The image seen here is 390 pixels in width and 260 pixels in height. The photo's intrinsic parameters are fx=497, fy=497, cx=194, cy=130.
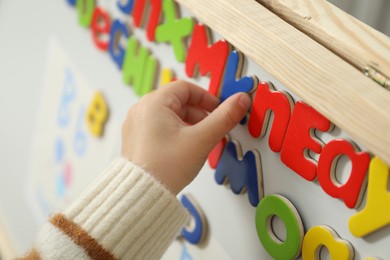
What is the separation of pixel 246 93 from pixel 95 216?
197 millimetres

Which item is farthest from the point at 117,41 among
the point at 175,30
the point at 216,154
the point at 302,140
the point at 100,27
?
the point at 302,140

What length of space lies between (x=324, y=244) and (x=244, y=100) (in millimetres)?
161

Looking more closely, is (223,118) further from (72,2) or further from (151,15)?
(72,2)

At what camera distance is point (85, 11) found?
2.60 ft

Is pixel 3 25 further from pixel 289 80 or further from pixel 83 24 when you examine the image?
pixel 289 80

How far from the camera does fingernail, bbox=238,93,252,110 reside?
1.66 ft

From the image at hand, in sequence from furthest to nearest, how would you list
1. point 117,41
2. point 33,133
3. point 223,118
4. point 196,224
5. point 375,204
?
point 33,133, point 117,41, point 196,224, point 223,118, point 375,204

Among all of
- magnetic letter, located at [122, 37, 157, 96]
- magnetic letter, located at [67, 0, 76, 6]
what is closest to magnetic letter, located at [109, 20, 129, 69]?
magnetic letter, located at [122, 37, 157, 96]

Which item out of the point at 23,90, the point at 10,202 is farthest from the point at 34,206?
the point at 23,90

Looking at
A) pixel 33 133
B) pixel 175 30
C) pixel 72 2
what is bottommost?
pixel 33 133

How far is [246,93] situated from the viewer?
0.51 metres

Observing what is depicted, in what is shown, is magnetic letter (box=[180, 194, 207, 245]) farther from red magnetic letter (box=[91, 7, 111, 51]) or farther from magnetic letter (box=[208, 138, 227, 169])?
red magnetic letter (box=[91, 7, 111, 51])

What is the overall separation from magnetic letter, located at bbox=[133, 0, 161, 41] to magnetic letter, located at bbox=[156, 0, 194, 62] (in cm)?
2

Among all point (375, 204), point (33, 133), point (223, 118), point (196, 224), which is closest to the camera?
point (375, 204)
